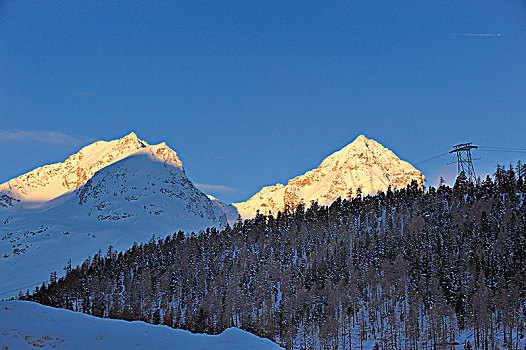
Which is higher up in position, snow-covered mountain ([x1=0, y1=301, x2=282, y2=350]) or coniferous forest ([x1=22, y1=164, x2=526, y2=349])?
coniferous forest ([x1=22, y1=164, x2=526, y2=349])

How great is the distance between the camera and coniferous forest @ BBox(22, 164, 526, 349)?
366 ft

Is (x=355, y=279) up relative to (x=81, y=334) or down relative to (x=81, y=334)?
up

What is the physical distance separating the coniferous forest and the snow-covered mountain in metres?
86.5

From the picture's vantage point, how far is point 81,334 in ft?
72.2

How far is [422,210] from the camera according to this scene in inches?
6742

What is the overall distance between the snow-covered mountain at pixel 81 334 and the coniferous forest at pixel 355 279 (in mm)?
86496

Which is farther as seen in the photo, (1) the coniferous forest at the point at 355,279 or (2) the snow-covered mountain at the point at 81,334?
(1) the coniferous forest at the point at 355,279

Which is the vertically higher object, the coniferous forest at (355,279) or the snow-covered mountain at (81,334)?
the coniferous forest at (355,279)

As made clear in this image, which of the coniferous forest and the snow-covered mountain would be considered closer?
the snow-covered mountain

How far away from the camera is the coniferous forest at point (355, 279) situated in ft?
366

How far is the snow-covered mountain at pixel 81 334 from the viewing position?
68.4ft

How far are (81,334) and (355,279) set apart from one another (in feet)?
399

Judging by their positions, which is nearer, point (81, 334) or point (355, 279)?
point (81, 334)

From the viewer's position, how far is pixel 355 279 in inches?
5379
